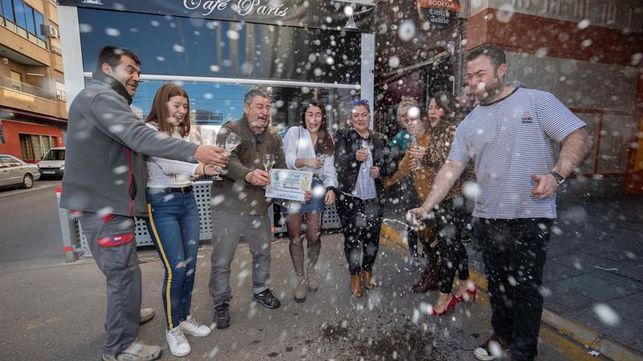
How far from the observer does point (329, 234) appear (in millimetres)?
6059

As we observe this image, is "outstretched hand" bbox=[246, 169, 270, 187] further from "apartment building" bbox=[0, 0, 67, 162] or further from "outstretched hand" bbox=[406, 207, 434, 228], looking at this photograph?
"apartment building" bbox=[0, 0, 67, 162]

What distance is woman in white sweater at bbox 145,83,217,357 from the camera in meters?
2.61

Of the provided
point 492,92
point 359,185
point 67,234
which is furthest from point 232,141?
point 67,234

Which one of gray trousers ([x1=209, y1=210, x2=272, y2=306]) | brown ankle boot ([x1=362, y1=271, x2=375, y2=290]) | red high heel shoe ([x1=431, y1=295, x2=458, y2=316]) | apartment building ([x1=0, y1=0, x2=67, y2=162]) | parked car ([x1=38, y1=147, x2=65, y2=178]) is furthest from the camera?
apartment building ([x1=0, y1=0, x2=67, y2=162])

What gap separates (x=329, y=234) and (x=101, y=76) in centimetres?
441

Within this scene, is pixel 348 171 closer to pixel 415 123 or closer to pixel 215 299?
pixel 415 123

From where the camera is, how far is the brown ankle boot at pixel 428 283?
11.9 ft

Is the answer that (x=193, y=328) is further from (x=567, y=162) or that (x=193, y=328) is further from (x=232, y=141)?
(x=567, y=162)

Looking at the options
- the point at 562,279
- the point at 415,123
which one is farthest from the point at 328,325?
the point at 562,279

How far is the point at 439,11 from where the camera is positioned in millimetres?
6242

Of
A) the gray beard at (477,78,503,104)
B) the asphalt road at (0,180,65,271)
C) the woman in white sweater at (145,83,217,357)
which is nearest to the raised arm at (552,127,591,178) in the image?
the gray beard at (477,78,503,104)

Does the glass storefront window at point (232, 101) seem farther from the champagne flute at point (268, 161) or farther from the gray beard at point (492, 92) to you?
the gray beard at point (492, 92)

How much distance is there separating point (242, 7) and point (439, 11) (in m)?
3.62

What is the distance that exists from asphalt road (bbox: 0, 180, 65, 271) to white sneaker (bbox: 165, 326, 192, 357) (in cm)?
343
